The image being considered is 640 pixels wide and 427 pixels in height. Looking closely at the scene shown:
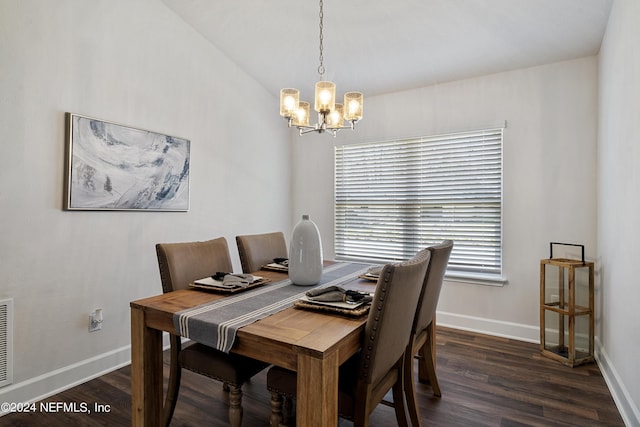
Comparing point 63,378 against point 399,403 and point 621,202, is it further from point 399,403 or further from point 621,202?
point 621,202

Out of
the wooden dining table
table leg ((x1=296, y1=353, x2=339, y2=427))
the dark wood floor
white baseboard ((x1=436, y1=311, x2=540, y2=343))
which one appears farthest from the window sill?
table leg ((x1=296, y1=353, x2=339, y2=427))

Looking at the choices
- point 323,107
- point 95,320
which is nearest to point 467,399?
point 323,107

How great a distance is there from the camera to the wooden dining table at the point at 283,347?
120cm

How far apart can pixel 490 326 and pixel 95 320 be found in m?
3.29

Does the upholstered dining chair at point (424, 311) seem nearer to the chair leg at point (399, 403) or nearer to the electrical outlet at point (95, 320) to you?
the chair leg at point (399, 403)

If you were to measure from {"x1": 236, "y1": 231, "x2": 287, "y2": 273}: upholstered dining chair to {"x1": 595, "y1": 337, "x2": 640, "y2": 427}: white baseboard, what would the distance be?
230 centimetres

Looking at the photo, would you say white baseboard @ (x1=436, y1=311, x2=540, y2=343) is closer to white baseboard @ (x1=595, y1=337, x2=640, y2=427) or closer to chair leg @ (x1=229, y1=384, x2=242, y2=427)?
white baseboard @ (x1=595, y1=337, x2=640, y2=427)

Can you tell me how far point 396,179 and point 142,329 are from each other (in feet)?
9.42

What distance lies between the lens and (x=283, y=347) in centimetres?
126

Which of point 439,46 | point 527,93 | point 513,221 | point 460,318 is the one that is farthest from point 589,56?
point 460,318

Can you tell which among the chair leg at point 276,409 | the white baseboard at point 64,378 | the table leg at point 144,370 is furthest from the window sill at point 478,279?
the white baseboard at point 64,378

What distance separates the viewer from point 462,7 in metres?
2.52

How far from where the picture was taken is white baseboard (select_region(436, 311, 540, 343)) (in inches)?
123

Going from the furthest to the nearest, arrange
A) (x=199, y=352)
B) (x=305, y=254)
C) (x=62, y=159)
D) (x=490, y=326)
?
(x=490, y=326) → (x=62, y=159) → (x=305, y=254) → (x=199, y=352)
